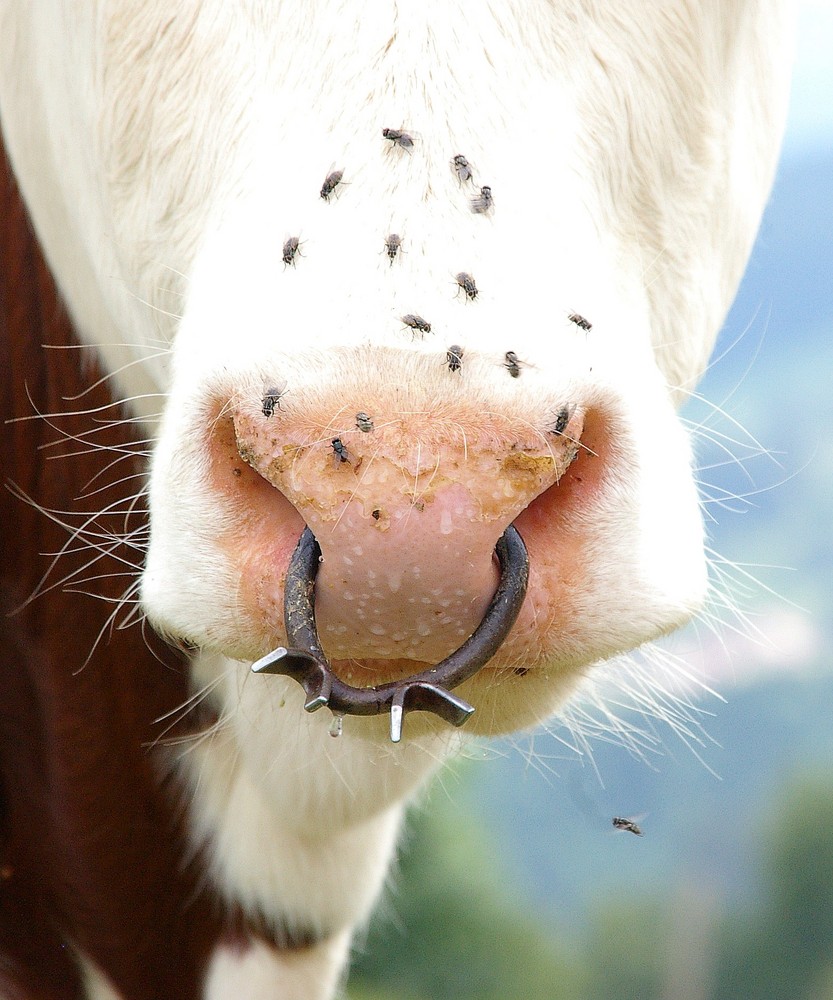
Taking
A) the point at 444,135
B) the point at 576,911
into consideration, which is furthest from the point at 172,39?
the point at 576,911

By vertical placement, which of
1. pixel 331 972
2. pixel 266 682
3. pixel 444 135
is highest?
pixel 444 135

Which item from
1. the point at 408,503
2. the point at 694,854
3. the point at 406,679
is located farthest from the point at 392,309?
the point at 694,854

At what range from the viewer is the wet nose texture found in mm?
934

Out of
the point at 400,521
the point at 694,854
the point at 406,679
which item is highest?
the point at 400,521

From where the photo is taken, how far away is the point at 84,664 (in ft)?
6.73

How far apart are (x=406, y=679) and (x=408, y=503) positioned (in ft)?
0.47

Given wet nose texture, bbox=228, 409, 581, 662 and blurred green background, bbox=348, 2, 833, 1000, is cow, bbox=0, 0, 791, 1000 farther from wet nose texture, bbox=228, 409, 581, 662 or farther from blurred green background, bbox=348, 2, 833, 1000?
blurred green background, bbox=348, 2, 833, 1000

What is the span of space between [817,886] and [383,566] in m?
5.21

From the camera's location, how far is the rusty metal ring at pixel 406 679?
0.95m

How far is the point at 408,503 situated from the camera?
93 centimetres

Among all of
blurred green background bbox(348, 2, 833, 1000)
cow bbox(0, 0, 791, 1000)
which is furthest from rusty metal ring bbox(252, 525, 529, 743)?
blurred green background bbox(348, 2, 833, 1000)

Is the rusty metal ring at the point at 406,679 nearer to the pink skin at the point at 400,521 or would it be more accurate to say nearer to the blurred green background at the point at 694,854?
the pink skin at the point at 400,521

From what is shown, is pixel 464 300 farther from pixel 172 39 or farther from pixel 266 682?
pixel 266 682

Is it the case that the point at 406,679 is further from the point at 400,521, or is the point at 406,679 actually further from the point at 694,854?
the point at 694,854
